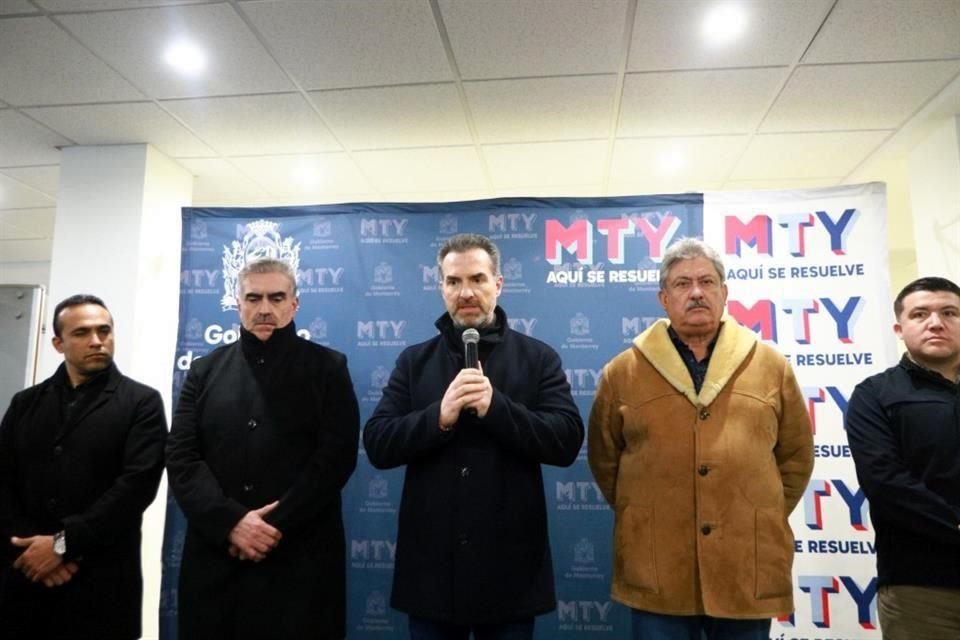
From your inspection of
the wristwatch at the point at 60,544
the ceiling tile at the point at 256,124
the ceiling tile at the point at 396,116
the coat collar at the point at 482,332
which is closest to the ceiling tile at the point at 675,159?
the ceiling tile at the point at 396,116

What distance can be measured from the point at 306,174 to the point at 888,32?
10.2 ft

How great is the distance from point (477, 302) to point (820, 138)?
263 cm

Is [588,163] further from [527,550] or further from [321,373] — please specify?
[527,550]

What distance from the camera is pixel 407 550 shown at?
5.98 feet

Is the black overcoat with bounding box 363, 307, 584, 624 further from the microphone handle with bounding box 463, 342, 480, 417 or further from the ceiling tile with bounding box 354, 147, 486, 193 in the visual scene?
the ceiling tile with bounding box 354, 147, 486, 193

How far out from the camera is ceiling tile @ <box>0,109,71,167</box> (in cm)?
334

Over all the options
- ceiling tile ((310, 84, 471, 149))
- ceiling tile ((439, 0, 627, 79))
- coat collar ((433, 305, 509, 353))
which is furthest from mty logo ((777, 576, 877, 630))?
ceiling tile ((310, 84, 471, 149))

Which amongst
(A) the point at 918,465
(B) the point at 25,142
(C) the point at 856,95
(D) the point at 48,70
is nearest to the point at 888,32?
(C) the point at 856,95

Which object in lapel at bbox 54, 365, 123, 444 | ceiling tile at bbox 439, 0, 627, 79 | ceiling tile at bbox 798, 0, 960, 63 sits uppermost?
ceiling tile at bbox 798, 0, 960, 63

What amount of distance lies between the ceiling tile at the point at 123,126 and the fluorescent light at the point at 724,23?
104 inches

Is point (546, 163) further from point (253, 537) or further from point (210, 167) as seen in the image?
point (253, 537)

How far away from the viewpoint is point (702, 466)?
1.79m

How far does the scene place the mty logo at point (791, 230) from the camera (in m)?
3.05

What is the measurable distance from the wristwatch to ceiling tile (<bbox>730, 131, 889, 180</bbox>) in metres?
3.63
